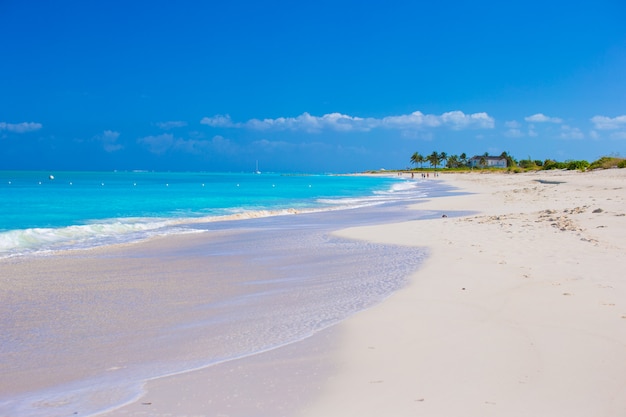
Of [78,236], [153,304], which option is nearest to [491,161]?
[78,236]

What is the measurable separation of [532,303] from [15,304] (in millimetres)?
7031

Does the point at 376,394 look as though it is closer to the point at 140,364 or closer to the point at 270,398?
the point at 270,398

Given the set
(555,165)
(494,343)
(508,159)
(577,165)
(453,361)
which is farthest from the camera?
(508,159)

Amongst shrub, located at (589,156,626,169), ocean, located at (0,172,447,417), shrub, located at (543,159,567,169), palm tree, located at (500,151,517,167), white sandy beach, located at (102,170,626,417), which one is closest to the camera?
white sandy beach, located at (102,170,626,417)

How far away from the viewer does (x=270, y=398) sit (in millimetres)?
3748

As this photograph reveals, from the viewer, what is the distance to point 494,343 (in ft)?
15.8

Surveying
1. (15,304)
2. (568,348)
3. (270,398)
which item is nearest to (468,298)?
(568,348)

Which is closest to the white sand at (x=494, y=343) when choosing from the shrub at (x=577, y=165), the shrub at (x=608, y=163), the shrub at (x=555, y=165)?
the shrub at (x=608, y=163)

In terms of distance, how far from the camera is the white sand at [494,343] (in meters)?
3.58

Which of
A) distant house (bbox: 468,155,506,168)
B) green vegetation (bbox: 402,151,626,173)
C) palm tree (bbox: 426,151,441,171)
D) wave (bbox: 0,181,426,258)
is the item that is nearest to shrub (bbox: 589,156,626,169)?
green vegetation (bbox: 402,151,626,173)

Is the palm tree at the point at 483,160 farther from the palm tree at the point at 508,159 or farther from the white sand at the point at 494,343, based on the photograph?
the white sand at the point at 494,343

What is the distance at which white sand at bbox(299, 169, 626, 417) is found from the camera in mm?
3580

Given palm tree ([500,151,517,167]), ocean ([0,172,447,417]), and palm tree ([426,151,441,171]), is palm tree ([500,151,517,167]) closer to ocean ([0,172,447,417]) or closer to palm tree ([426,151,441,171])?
palm tree ([426,151,441,171])

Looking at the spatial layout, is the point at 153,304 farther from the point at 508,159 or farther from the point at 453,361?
the point at 508,159
